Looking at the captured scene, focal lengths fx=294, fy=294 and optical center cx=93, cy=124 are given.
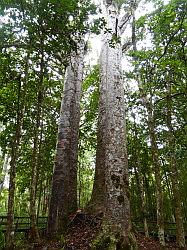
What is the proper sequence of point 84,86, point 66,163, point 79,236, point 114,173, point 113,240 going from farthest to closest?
point 84,86 → point 66,163 → point 79,236 → point 114,173 → point 113,240

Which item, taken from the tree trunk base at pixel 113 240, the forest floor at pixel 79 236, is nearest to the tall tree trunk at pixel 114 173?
the tree trunk base at pixel 113 240

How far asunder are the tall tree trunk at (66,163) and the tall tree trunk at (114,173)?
2.47 feet

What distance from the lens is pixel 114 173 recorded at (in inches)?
238

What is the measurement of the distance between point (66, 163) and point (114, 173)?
2742 mm

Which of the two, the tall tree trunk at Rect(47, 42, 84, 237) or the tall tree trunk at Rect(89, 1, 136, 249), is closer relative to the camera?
the tall tree trunk at Rect(89, 1, 136, 249)

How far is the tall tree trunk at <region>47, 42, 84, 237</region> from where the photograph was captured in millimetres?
7676

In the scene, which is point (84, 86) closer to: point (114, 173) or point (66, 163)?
point (66, 163)

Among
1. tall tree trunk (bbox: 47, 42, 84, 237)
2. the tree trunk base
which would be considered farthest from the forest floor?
the tree trunk base

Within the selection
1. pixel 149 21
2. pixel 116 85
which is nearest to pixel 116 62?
pixel 116 85

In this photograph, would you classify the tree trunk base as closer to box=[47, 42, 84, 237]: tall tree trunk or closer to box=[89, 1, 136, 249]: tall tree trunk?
box=[89, 1, 136, 249]: tall tree trunk

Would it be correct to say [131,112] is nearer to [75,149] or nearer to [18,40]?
[75,149]

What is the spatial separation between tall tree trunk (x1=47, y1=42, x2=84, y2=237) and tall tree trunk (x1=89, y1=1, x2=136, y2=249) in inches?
29.7

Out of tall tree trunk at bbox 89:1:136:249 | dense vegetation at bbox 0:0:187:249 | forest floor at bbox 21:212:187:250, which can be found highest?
dense vegetation at bbox 0:0:187:249

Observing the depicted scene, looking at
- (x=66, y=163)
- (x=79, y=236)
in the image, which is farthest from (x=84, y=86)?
(x=79, y=236)
